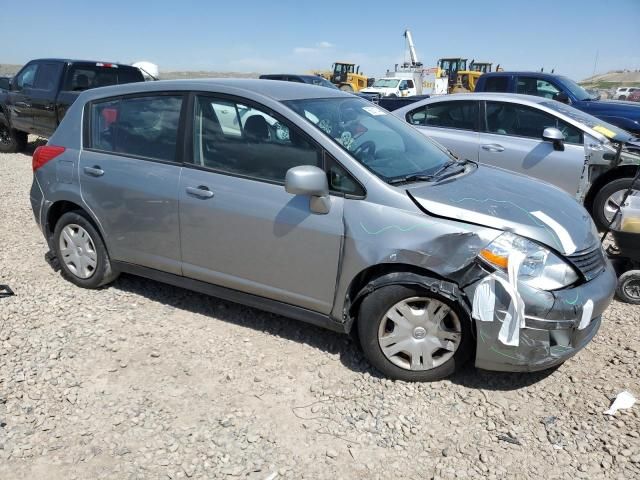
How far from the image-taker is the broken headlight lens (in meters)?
2.78

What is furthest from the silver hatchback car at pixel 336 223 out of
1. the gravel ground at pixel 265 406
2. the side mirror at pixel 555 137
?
the side mirror at pixel 555 137

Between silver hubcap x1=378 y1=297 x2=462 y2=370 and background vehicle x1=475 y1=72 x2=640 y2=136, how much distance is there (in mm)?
7828

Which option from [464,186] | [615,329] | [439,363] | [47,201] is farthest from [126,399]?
[615,329]

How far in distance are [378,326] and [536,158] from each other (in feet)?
13.8

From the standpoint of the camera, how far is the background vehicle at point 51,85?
987 centimetres

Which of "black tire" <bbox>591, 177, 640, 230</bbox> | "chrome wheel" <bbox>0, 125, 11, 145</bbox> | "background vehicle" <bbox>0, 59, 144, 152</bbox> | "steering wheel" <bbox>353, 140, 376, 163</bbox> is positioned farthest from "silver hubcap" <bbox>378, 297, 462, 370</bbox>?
"chrome wheel" <bbox>0, 125, 11, 145</bbox>

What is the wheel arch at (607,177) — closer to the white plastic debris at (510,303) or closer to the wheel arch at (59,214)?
the white plastic debris at (510,303)

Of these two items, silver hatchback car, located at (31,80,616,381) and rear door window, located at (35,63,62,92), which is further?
rear door window, located at (35,63,62,92)

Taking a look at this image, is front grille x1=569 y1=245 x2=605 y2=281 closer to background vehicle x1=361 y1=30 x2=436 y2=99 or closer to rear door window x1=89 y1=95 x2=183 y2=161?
rear door window x1=89 y1=95 x2=183 y2=161

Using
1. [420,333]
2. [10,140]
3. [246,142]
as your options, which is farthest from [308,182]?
[10,140]

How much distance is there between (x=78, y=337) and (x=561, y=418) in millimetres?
3169

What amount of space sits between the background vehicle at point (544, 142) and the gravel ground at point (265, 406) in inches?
104

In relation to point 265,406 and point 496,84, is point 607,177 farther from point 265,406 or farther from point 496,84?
point 265,406

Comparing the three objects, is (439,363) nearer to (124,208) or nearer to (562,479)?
(562,479)
